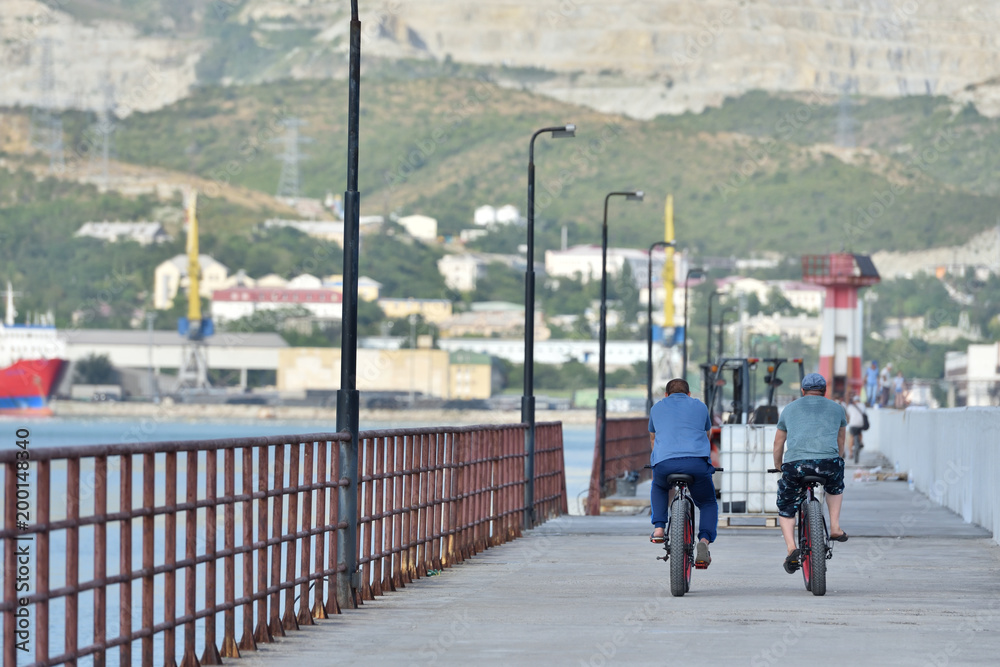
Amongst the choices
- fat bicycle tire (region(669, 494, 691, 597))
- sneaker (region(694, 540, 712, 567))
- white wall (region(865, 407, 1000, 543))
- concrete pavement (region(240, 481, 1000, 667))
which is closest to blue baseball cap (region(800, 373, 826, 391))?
fat bicycle tire (region(669, 494, 691, 597))

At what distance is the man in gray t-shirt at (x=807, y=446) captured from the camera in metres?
14.0

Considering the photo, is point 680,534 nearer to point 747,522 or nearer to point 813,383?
point 813,383

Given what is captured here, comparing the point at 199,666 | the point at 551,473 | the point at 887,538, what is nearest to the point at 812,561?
the point at 199,666

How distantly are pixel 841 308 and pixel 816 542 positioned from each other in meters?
82.2

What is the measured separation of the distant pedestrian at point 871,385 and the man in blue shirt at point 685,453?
6078cm

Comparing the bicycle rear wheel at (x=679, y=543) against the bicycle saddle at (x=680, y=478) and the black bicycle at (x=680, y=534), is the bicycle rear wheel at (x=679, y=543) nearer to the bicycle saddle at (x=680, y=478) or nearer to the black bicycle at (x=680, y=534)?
the black bicycle at (x=680, y=534)

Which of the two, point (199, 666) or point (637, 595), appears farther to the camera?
point (637, 595)

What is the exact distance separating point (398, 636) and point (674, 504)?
3.21 metres

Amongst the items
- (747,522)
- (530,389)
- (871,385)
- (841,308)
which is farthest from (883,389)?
(747,522)

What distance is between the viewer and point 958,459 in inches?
1045

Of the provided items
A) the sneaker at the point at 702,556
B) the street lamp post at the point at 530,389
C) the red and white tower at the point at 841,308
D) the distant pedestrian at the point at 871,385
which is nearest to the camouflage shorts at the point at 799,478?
the sneaker at the point at 702,556

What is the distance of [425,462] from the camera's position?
54.9 feet

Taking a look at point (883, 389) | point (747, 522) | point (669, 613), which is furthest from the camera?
point (883, 389)

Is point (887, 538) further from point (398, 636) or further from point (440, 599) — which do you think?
point (398, 636)
